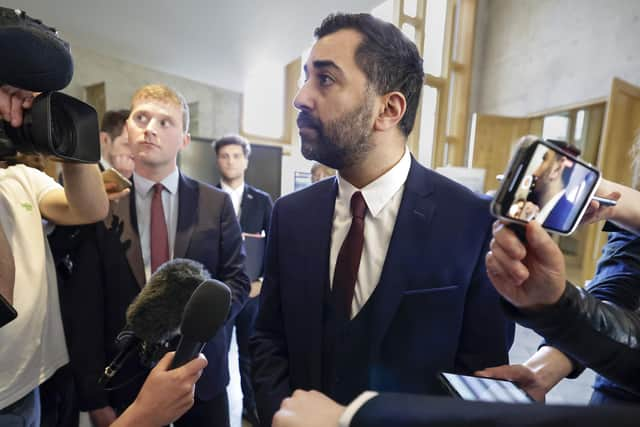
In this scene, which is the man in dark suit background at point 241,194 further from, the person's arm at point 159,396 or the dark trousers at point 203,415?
the person's arm at point 159,396

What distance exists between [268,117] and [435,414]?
573 centimetres

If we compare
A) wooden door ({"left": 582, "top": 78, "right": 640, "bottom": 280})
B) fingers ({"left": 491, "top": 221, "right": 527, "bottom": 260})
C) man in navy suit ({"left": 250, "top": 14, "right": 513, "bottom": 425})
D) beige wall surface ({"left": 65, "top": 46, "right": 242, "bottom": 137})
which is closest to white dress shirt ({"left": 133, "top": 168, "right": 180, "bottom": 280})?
man in navy suit ({"left": 250, "top": 14, "right": 513, "bottom": 425})

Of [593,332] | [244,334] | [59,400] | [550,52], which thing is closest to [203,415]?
[59,400]

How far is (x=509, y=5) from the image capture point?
20.1 feet

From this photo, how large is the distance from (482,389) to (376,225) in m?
0.46

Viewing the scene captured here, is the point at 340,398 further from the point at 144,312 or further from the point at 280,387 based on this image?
the point at 144,312

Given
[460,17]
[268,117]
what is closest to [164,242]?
[268,117]

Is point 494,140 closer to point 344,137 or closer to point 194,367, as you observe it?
point 344,137

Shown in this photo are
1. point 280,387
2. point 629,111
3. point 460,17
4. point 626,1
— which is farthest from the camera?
point 460,17

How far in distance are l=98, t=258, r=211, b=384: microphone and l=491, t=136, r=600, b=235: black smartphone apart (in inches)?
30.9

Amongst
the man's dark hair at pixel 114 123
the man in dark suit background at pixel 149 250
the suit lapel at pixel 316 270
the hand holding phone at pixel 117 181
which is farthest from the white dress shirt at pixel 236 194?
the suit lapel at pixel 316 270

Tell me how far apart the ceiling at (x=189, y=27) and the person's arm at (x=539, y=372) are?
8.88ft

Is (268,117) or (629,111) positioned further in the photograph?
(268,117)

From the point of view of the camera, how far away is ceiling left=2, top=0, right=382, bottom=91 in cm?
217
